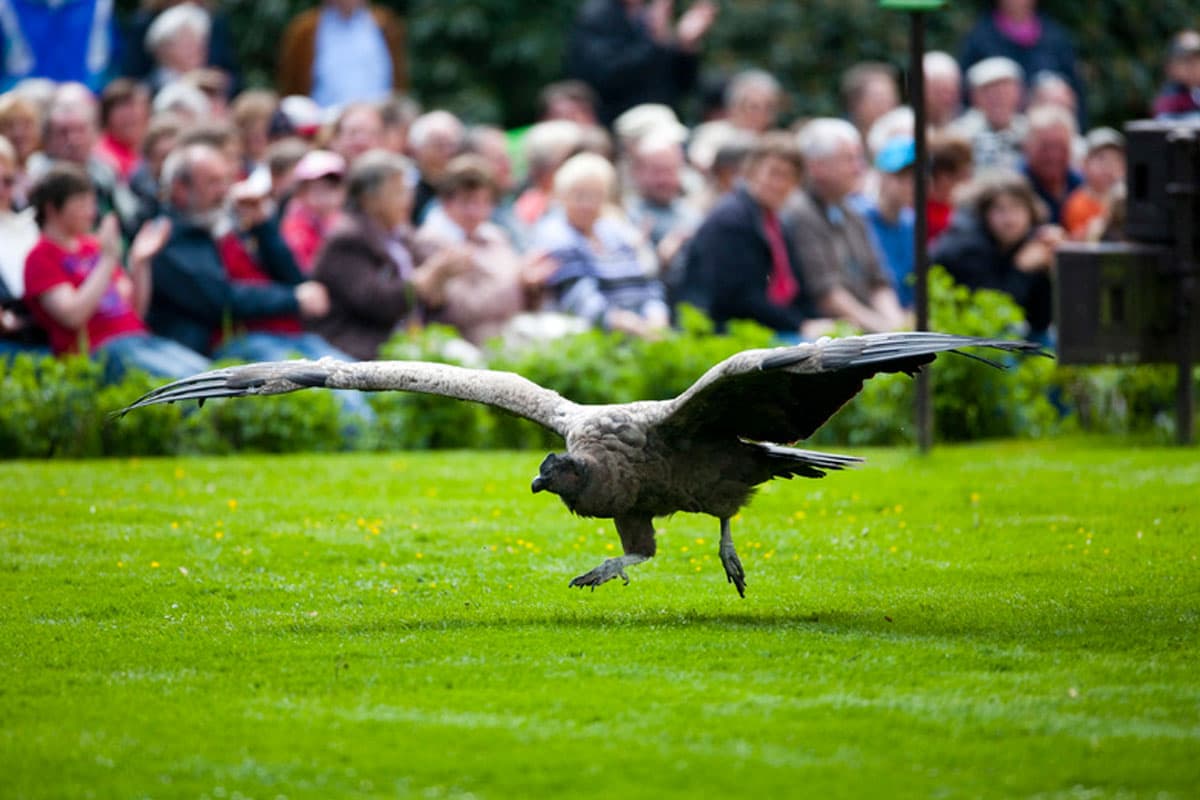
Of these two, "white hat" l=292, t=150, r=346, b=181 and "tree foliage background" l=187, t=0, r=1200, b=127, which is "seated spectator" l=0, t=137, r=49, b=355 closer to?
"white hat" l=292, t=150, r=346, b=181

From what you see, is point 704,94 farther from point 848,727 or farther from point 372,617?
point 848,727

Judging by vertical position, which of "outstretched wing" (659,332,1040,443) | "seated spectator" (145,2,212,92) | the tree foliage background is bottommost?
"outstretched wing" (659,332,1040,443)

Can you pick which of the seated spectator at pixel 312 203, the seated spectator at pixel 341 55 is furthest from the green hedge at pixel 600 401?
the seated spectator at pixel 341 55

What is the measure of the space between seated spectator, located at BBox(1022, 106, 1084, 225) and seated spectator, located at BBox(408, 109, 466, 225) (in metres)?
5.64

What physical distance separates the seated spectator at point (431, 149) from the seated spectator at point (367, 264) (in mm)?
2188

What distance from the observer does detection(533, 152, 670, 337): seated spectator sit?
718 inches

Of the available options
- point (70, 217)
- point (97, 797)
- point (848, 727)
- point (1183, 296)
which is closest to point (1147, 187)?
point (1183, 296)

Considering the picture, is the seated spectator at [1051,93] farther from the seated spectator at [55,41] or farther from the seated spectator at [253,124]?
the seated spectator at [55,41]

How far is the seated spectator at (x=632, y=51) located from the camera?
75.6 feet

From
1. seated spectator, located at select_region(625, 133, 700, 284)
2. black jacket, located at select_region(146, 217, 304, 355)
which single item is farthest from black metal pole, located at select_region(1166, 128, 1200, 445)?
black jacket, located at select_region(146, 217, 304, 355)

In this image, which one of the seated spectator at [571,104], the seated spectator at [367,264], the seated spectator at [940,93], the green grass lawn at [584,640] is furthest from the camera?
the seated spectator at [571,104]

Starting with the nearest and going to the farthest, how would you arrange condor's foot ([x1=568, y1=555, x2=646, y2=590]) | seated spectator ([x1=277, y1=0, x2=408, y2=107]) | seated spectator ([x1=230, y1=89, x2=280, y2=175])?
condor's foot ([x1=568, y1=555, x2=646, y2=590]), seated spectator ([x1=230, y1=89, x2=280, y2=175]), seated spectator ([x1=277, y1=0, x2=408, y2=107])

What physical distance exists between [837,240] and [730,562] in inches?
359

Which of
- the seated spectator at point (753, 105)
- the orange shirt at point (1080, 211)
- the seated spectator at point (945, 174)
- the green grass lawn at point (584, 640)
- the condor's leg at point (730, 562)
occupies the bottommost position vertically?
the green grass lawn at point (584, 640)
